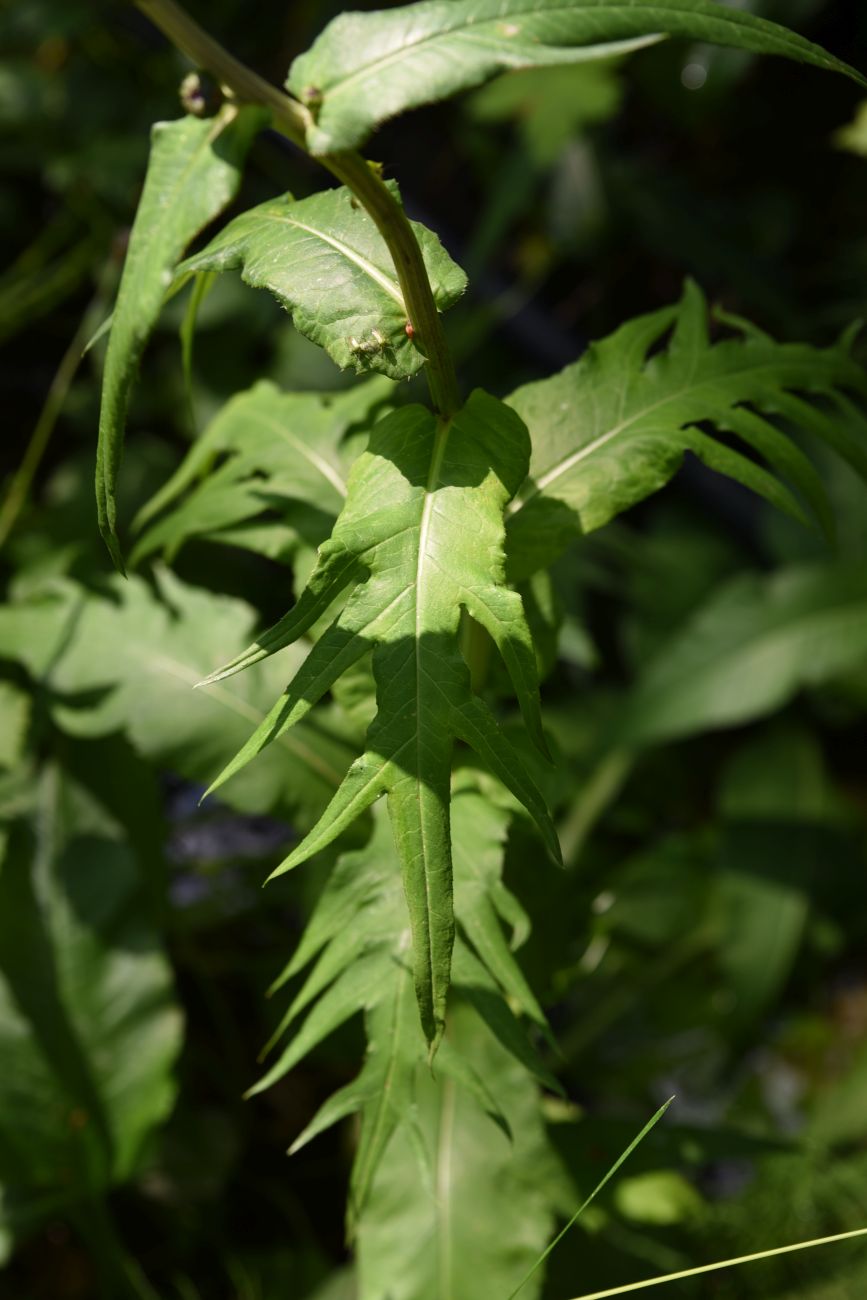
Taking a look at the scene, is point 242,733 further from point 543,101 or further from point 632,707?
point 543,101

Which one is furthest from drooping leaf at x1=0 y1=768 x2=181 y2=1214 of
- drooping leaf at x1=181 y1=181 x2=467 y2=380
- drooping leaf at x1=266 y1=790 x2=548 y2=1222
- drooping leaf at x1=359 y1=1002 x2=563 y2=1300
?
drooping leaf at x1=181 y1=181 x2=467 y2=380

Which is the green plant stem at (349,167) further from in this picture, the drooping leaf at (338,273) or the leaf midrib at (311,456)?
the leaf midrib at (311,456)

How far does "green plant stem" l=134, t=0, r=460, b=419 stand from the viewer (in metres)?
0.51

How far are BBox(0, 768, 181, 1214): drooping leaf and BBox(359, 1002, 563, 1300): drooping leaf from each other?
316 millimetres

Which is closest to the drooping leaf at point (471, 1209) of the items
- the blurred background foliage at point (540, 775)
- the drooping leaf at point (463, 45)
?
the blurred background foliage at point (540, 775)

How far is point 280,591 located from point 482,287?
0.89 metres

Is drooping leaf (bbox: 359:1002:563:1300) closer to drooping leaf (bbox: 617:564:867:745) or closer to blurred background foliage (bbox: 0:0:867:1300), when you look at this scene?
blurred background foliage (bbox: 0:0:867:1300)

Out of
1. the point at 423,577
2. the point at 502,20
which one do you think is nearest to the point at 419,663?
the point at 423,577

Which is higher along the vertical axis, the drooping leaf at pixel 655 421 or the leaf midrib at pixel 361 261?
the leaf midrib at pixel 361 261

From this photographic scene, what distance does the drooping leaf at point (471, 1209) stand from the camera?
0.80 metres

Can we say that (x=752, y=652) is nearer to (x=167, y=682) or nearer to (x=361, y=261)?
(x=167, y=682)

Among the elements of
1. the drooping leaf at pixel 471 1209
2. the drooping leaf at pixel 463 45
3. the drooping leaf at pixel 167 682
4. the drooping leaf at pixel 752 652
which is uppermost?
the drooping leaf at pixel 463 45

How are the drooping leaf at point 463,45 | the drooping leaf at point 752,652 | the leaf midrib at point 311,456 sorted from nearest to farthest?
the drooping leaf at point 463,45 → the leaf midrib at point 311,456 → the drooping leaf at point 752,652

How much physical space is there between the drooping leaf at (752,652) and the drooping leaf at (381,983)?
770 mm
